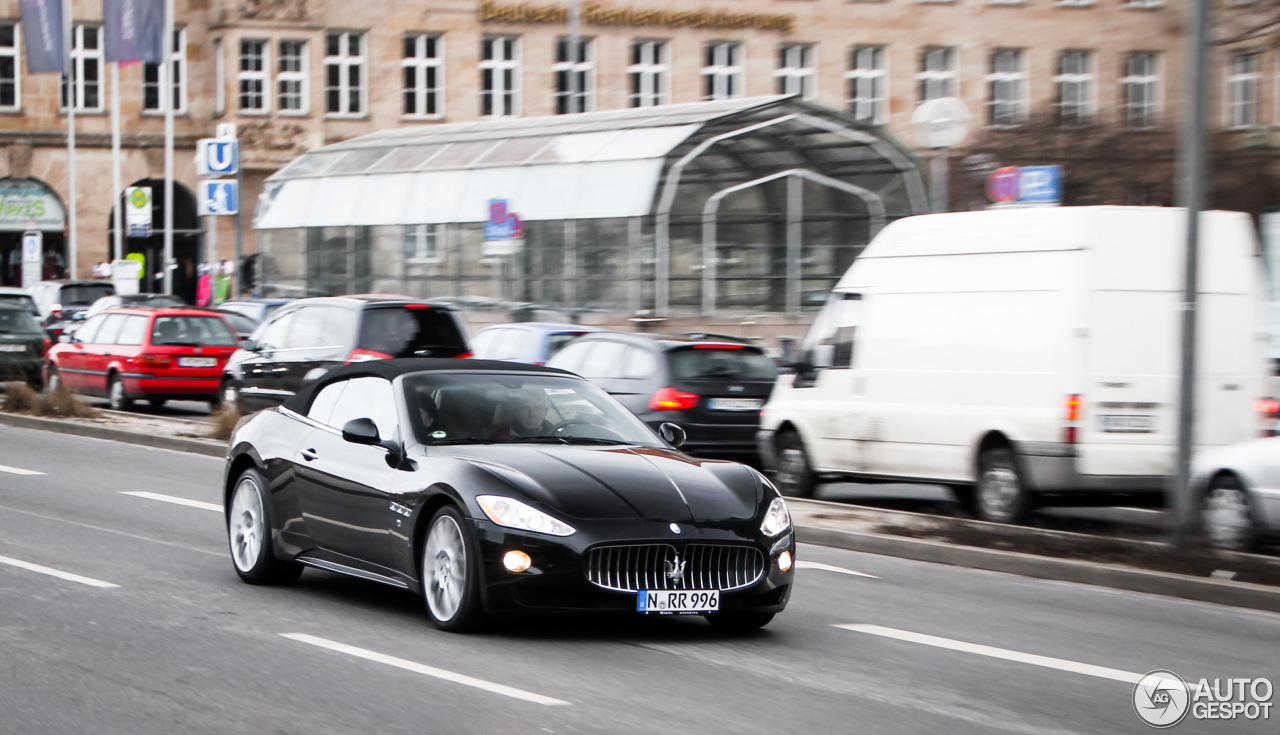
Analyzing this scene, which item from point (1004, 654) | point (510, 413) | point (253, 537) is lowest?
point (1004, 654)

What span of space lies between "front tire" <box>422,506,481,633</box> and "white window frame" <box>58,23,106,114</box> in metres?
50.5

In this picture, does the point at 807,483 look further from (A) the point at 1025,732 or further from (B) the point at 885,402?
(A) the point at 1025,732

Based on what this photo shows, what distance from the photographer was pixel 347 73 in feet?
181

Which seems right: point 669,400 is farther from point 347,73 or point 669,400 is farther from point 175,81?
point 175,81

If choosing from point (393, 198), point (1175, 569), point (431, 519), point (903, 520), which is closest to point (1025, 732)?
point (431, 519)

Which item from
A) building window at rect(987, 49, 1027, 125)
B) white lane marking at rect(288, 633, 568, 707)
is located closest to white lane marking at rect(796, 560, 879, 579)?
white lane marking at rect(288, 633, 568, 707)

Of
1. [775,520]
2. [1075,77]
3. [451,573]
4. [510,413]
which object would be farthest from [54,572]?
[1075,77]

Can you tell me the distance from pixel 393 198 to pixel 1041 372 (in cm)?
2557

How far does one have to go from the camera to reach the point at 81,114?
55.6m

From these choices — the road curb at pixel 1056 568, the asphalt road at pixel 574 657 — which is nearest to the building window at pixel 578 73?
the road curb at pixel 1056 568

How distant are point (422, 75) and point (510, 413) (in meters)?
47.8

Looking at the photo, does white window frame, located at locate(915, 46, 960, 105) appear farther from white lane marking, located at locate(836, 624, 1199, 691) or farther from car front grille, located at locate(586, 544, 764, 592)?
car front grille, located at locate(586, 544, 764, 592)

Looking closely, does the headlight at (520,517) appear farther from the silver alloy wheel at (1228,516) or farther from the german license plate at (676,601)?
the silver alloy wheel at (1228,516)

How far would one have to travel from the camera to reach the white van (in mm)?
13562
